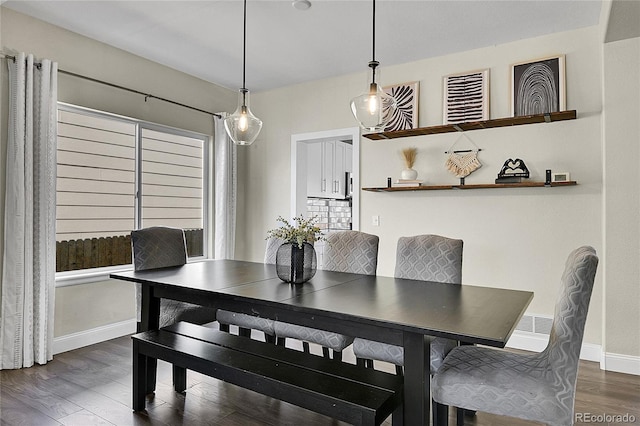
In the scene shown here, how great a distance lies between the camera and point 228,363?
205 cm

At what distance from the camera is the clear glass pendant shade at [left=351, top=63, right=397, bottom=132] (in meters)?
2.42

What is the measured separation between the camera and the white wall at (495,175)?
132 inches

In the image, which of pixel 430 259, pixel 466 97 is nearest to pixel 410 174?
pixel 466 97

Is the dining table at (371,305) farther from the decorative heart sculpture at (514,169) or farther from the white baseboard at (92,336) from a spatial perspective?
the decorative heart sculpture at (514,169)

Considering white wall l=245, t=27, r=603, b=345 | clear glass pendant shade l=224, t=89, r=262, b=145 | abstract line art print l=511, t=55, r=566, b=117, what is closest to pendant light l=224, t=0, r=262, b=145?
clear glass pendant shade l=224, t=89, r=262, b=145

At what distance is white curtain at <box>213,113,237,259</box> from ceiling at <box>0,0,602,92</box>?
0.90 metres

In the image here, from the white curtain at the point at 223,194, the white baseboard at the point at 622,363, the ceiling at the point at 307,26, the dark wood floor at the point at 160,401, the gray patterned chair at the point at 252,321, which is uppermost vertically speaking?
the ceiling at the point at 307,26

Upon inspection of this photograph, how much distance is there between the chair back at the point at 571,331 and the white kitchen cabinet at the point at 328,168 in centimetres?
422

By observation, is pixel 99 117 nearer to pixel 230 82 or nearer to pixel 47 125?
pixel 47 125

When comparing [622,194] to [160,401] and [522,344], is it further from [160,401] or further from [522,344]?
[160,401]

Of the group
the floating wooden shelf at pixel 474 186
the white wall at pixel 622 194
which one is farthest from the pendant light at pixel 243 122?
the white wall at pixel 622 194

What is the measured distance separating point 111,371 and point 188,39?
9.19 ft

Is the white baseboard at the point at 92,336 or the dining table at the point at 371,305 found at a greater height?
the dining table at the point at 371,305

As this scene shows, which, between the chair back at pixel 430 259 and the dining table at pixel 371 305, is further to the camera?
the chair back at pixel 430 259
